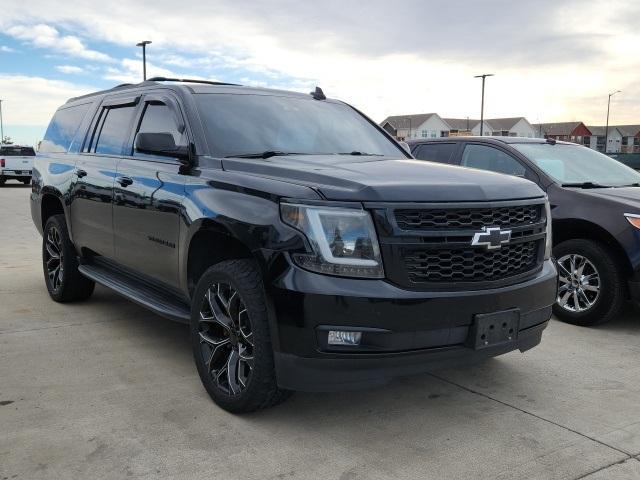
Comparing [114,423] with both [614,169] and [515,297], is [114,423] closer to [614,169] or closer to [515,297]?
[515,297]

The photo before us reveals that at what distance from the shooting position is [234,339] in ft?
11.1

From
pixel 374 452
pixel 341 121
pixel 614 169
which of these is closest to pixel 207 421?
pixel 374 452

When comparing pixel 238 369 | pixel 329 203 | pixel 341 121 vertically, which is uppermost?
pixel 341 121

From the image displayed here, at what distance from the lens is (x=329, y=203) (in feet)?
9.71

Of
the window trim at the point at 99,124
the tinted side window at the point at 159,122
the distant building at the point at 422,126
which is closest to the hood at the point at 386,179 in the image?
the tinted side window at the point at 159,122

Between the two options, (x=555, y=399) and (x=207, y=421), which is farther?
(x=555, y=399)

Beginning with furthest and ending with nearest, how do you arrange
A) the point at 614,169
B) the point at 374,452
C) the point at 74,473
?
the point at 614,169 → the point at 374,452 → the point at 74,473

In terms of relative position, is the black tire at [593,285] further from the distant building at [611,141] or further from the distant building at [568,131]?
the distant building at [611,141]

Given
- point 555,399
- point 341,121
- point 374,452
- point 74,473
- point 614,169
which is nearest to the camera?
point 74,473

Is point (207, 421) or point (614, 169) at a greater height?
point (614, 169)

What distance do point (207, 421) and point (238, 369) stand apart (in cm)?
32

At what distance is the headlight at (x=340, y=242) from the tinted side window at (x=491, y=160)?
147 inches

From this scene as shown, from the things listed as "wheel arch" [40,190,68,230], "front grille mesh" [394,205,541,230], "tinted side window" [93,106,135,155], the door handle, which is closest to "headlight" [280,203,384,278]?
"front grille mesh" [394,205,541,230]

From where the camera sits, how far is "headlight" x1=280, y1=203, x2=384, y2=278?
2904mm
